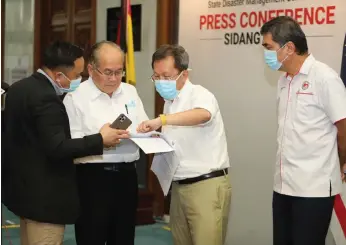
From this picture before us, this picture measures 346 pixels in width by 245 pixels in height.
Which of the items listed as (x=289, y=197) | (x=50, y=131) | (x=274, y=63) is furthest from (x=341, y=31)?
(x=50, y=131)

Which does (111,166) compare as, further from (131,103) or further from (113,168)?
(131,103)

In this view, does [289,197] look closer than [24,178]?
No

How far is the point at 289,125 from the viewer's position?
263 centimetres

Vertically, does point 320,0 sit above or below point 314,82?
above

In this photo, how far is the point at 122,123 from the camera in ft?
8.38

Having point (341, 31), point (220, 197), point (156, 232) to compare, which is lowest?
point (156, 232)

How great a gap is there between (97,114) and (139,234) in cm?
241

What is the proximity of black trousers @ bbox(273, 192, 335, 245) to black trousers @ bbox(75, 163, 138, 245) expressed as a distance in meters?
0.74

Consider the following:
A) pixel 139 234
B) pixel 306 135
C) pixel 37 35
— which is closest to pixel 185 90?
pixel 306 135

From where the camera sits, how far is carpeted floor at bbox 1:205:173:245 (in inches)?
181

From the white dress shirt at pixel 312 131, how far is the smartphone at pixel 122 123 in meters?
0.73

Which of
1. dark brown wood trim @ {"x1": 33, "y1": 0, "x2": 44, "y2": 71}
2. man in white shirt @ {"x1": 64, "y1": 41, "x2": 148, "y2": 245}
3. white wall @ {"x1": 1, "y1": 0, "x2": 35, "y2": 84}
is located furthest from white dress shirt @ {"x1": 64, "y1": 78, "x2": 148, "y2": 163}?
white wall @ {"x1": 1, "y1": 0, "x2": 35, "y2": 84}

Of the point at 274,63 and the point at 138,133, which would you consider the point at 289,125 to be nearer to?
the point at 274,63

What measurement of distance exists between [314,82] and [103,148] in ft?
3.25
